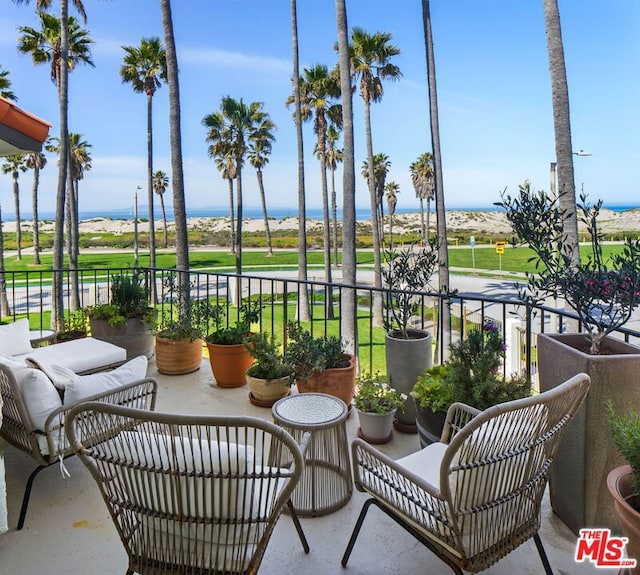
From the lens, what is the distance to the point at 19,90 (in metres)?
13.8

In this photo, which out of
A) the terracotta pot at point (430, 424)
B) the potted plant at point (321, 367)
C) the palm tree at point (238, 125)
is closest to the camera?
the terracotta pot at point (430, 424)

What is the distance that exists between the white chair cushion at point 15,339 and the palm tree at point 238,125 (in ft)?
54.7

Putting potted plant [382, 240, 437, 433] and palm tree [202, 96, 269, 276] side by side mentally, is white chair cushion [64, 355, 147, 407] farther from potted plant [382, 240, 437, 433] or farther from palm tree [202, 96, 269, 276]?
palm tree [202, 96, 269, 276]

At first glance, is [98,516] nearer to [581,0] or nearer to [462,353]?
[462,353]

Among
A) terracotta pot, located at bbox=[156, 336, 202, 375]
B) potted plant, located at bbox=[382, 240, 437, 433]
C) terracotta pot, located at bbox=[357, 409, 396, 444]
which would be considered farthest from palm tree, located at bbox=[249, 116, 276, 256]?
terracotta pot, located at bbox=[357, 409, 396, 444]

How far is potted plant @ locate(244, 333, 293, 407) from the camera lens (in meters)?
3.31

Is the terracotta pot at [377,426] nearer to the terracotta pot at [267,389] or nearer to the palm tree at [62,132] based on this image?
the terracotta pot at [267,389]

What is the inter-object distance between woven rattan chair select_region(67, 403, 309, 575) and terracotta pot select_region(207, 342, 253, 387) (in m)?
2.33

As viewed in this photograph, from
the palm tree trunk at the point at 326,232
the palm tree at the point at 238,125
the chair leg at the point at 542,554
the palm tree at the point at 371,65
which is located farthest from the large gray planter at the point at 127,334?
the palm tree at the point at 238,125

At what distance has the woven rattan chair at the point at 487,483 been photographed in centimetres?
132

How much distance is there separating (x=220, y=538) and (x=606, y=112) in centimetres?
2591

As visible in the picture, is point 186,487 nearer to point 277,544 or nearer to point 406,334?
point 277,544

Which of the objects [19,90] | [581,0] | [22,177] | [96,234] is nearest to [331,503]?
[19,90]

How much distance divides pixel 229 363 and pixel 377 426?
155 cm
